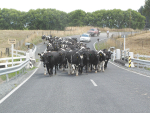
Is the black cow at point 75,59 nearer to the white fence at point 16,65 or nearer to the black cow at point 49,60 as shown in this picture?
the black cow at point 49,60

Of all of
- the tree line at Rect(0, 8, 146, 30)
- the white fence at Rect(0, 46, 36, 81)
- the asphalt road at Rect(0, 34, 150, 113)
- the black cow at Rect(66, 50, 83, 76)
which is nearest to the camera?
the asphalt road at Rect(0, 34, 150, 113)

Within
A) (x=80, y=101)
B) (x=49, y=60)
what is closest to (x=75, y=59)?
(x=49, y=60)

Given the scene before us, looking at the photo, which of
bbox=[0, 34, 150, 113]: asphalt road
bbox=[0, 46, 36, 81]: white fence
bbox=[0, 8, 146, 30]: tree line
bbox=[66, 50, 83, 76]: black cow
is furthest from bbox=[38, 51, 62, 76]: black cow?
bbox=[0, 8, 146, 30]: tree line

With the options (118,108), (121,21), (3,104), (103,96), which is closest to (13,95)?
(3,104)

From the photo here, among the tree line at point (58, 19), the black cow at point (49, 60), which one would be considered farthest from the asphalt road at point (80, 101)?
the tree line at point (58, 19)

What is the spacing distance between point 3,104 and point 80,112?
2893 millimetres

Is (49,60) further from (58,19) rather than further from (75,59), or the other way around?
(58,19)

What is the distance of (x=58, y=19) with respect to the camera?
103188mm

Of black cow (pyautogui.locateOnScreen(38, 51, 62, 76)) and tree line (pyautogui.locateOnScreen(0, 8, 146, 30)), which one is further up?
tree line (pyautogui.locateOnScreen(0, 8, 146, 30))

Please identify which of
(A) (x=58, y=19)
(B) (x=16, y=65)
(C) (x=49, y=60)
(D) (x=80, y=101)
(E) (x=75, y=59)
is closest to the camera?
(D) (x=80, y=101)

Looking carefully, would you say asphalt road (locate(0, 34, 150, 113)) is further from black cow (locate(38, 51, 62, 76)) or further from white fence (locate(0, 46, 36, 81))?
black cow (locate(38, 51, 62, 76))

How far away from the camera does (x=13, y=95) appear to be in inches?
373

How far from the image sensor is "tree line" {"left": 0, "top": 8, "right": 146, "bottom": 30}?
102m

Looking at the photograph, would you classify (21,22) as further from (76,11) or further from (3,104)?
(3,104)
